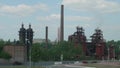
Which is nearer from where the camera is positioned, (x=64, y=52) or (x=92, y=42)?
(x=64, y=52)

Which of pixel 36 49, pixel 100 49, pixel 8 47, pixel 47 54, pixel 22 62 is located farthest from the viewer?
pixel 100 49

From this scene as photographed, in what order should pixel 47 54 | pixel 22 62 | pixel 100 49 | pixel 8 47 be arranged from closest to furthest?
pixel 22 62
pixel 8 47
pixel 47 54
pixel 100 49

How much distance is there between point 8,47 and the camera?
13262cm

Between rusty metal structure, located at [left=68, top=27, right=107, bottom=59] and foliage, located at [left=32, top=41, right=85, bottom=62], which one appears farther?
rusty metal structure, located at [left=68, top=27, right=107, bottom=59]

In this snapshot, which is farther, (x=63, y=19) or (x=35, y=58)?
(x=63, y=19)

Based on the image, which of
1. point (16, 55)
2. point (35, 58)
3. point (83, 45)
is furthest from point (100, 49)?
point (35, 58)

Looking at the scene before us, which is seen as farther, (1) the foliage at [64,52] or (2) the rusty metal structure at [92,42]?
(2) the rusty metal structure at [92,42]

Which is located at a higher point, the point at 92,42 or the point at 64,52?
the point at 92,42

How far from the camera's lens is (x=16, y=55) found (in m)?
130

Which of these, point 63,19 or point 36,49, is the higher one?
point 63,19

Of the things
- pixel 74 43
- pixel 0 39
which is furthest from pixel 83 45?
pixel 0 39

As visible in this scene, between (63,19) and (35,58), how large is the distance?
149 ft

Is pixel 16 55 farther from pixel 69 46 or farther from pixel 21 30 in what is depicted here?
pixel 69 46

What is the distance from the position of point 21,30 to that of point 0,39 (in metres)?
33.0
